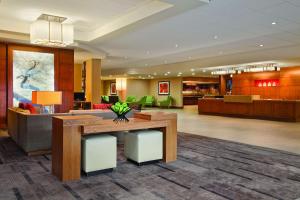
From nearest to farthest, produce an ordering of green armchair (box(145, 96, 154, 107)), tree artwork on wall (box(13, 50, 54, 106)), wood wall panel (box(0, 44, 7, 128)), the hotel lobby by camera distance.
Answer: the hotel lobby, wood wall panel (box(0, 44, 7, 128)), tree artwork on wall (box(13, 50, 54, 106)), green armchair (box(145, 96, 154, 107))

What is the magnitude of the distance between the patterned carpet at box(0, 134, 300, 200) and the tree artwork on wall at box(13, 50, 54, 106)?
154 inches

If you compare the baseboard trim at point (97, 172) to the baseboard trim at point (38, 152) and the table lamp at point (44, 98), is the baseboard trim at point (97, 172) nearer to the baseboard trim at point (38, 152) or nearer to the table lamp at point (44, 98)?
the baseboard trim at point (38, 152)

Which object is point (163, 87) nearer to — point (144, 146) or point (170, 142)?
point (170, 142)

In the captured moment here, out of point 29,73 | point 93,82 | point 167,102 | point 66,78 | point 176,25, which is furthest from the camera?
point 167,102

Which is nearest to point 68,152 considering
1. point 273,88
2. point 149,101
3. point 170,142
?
point 170,142

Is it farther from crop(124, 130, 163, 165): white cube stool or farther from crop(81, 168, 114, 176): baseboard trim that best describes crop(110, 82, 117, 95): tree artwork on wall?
crop(81, 168, 114, 176): baseboard trim

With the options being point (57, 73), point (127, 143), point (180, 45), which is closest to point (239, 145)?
point (127, 143)

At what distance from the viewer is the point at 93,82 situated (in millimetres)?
11789

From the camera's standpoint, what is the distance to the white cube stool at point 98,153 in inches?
160

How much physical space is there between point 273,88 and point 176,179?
14090 millimetres

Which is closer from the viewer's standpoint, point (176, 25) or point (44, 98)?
point (44, 98)

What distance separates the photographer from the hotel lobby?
379cm

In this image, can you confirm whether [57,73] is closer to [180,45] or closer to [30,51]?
[30,51]

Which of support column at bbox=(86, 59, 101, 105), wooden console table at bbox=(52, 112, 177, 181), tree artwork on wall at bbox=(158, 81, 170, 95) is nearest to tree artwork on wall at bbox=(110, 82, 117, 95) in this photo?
tree artwork on wall at bbox=(158, 81, 170, 95)
